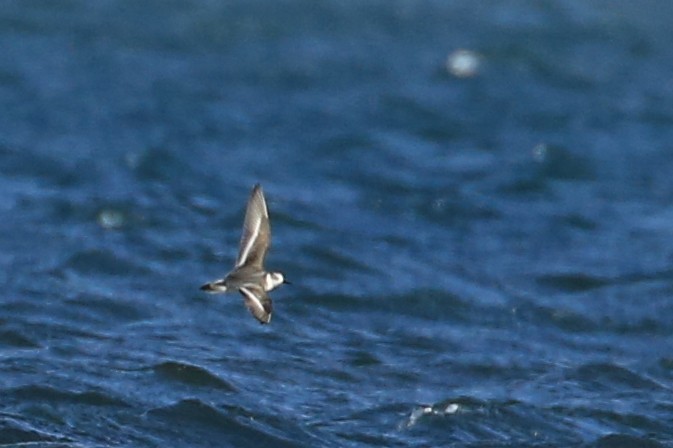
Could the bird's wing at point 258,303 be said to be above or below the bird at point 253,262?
below

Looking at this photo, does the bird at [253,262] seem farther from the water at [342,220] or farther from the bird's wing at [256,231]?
the water at [342,220]

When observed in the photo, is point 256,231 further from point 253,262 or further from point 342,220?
point 342,220

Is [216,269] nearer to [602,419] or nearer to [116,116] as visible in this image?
[602,419]

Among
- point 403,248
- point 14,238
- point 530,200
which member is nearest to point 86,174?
point 14,238

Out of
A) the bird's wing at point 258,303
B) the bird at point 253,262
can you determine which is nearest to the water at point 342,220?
the bird at point 253,262

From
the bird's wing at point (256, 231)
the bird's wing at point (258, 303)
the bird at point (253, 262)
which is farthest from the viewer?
the bird's wing at point (256, 231)

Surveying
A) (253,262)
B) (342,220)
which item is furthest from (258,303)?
(342,220)

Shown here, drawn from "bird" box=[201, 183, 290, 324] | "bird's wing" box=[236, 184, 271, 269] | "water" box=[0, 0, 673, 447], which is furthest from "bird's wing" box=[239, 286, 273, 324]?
"water" box=[0, 0, 673, 447]
